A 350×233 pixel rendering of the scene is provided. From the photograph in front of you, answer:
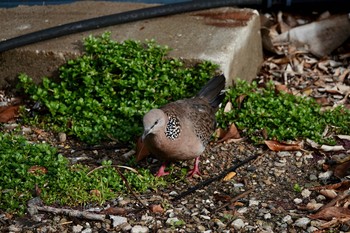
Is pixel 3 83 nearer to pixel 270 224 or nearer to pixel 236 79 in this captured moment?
pixel 236 79

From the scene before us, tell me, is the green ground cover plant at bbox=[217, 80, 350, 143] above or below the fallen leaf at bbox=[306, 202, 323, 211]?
above

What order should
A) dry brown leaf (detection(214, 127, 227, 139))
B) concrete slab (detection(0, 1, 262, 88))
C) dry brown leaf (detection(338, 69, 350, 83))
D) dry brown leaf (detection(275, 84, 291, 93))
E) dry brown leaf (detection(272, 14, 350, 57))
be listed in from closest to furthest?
1. dry brown leaf (detection(214, 127, 227, 139))
2. concrete slab (detection(0, 1, 262, 88))
3. dry brown leaf (detection(275, 84, 291, 93))
4. dry brown leaf (detection(338, 69, 350, 83))
5. dry brown leaf (detection(272, 14, 350, 57))

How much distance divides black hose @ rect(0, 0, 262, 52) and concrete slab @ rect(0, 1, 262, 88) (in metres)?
0.07

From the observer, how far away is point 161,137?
210 inches

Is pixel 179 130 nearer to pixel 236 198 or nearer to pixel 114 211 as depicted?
pixel 236 198

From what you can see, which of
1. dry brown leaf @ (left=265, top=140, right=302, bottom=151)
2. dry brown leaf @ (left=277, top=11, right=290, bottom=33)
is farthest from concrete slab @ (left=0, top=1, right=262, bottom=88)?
dry brown leaf @ (left=265, top=140, right=302, bottom=151)

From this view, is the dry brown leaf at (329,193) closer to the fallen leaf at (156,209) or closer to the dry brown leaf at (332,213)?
the dry brown leaf at (332,213)

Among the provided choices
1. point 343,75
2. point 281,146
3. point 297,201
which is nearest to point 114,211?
point 297,201

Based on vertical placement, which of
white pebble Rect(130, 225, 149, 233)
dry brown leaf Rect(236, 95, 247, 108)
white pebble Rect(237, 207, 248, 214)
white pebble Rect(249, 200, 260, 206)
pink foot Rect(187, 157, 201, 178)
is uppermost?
dry brown leaf Rect(236, 95, 247, 108)

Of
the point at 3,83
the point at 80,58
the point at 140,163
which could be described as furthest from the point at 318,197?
the point at 3,83

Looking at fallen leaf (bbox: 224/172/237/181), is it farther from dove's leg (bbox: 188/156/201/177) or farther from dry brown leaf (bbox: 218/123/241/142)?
dry brown leaf (bbox: 218/123/241/142)

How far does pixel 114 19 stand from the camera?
276 inches

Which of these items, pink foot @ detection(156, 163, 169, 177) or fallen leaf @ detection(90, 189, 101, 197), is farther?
pink foot @ detection(156, 163, 169, 177)

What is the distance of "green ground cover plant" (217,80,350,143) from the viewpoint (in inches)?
236
